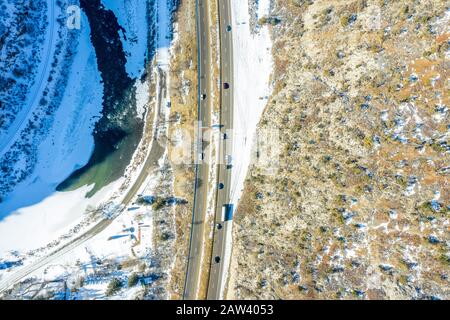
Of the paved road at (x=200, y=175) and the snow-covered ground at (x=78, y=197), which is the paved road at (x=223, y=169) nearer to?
the paved road at (x=200, y=175)

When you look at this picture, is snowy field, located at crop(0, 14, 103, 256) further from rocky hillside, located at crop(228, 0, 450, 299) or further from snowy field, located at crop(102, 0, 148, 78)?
rocky hillside, located at crop(228, 0, 450, 299)

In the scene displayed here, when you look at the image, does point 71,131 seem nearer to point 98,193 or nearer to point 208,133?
point 98,193

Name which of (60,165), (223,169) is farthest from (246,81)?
(60,165)

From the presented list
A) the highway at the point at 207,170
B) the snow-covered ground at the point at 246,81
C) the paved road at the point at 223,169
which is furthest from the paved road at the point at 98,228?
the snow-covered ground at the point at 246,81

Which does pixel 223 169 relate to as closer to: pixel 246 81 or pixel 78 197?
pixel 246 81

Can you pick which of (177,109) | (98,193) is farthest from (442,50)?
(98,193)

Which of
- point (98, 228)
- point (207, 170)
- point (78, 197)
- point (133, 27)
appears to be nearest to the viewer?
point (207, 170)
